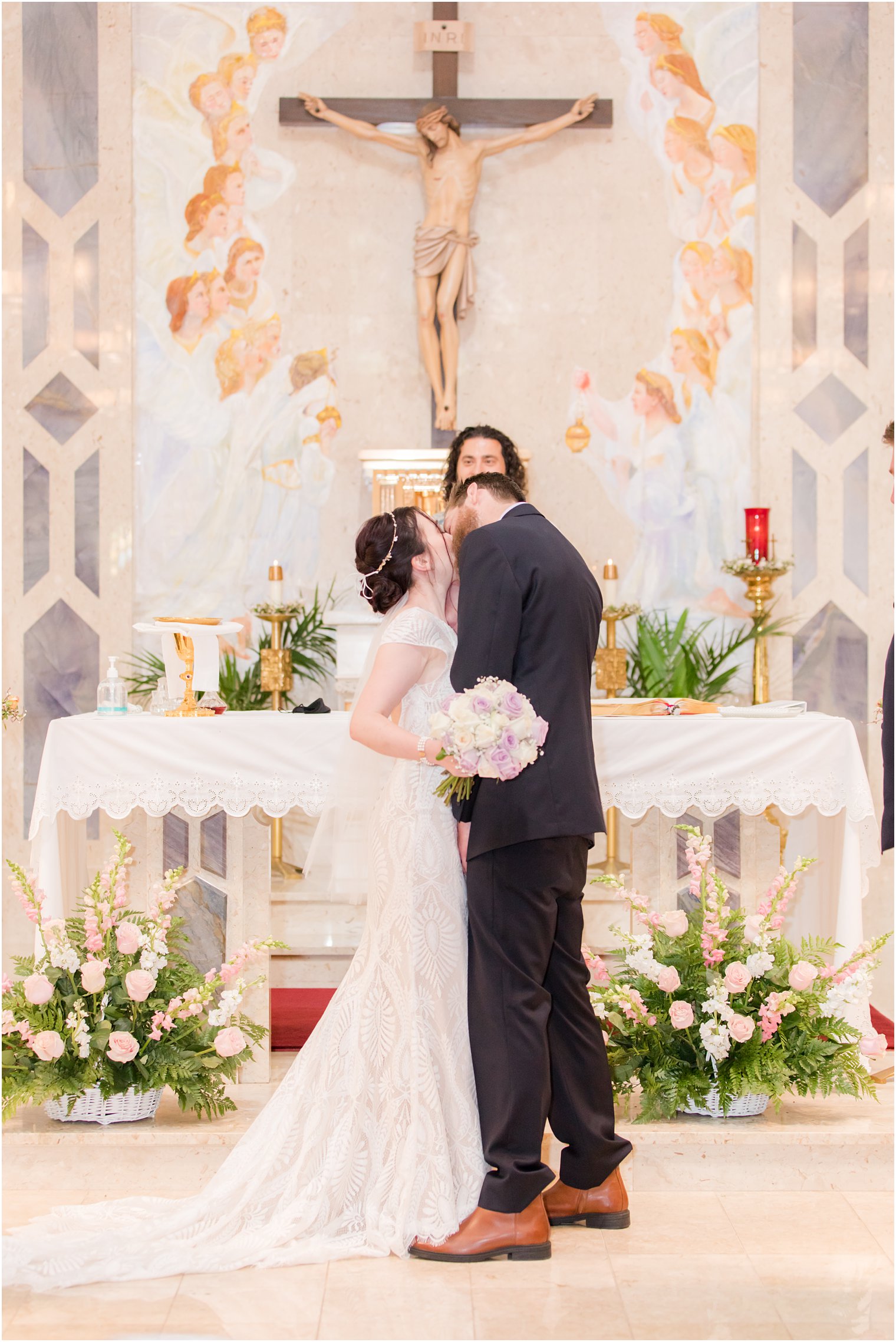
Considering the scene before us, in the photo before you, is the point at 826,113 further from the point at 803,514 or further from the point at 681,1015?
the point at 681,1015

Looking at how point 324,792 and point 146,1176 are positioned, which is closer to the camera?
point 146,1176

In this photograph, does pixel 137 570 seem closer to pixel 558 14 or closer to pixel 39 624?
pixel 39 624

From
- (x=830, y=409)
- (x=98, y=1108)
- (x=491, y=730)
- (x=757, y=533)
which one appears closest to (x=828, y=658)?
(x=757, y=533)

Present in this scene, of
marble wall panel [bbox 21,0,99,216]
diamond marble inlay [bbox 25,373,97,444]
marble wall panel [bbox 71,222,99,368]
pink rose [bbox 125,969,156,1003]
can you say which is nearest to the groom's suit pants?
pink rose [bbox 125,969,156,1003]

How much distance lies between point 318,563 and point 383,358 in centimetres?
112

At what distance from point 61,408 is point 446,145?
2.35m

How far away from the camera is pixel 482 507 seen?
3.36 m

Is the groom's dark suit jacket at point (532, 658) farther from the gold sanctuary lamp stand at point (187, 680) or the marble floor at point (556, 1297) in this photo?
the gold sanctuary lamp stand at point (187, 680)

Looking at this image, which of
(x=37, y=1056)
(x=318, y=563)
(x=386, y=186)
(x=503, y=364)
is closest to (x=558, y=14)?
(x=386, y=186)

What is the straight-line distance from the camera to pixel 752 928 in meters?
3.87

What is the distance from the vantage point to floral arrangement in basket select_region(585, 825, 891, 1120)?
365cm

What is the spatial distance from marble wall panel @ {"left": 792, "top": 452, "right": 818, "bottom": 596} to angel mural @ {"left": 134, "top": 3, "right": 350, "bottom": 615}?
2.40 meters

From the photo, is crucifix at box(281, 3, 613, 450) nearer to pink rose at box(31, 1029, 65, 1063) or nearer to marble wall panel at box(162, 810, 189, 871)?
marble wall panel at box(162, 810, 189, 871)

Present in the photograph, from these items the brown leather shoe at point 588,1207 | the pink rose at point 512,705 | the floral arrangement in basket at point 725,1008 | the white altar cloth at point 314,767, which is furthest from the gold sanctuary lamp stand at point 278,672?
the pink rose at point 512,705
